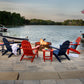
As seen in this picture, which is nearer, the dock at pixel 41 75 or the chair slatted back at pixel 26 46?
the dock at pixel 41 75

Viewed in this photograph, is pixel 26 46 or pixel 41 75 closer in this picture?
pixel 41 75

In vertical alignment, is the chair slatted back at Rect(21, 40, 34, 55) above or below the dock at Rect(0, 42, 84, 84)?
above

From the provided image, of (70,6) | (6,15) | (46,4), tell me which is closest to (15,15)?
(6,15)

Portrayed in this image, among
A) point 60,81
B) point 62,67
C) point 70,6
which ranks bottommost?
point 62,67

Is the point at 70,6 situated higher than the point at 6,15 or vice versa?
the point at 70,6

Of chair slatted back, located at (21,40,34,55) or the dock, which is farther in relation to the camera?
chair slatted back, located at (21,40,34,55)

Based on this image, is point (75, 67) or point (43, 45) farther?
point (43, 45)

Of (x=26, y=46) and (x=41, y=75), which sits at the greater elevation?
(x=26, y=46)

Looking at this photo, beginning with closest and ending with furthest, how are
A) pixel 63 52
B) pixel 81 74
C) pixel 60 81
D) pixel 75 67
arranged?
pixel 60 81 → pixel 81 74 → pixel 75 67 → pixel 63 52

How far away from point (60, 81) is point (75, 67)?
2.35 metres

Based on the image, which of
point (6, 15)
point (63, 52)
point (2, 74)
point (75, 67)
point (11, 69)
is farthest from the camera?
point (6, 15)

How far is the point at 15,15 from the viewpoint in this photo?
409ft

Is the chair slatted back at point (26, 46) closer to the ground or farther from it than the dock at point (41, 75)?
farther from it

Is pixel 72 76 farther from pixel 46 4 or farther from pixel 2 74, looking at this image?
pixel 46 4
